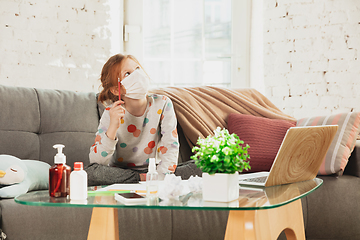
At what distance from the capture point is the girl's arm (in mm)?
1469

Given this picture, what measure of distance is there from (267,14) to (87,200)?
2.40 m

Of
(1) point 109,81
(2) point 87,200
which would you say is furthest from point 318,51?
(2) point 87,200

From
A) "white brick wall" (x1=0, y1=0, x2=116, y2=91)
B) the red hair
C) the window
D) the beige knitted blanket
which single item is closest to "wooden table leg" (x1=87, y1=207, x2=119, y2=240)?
the red hair

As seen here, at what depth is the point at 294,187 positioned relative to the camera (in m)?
0.98

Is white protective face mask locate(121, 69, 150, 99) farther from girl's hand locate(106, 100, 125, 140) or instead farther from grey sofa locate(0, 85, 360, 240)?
grey sofa locate(0, 85, 360, 240)

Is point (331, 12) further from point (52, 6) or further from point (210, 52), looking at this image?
point (52, 6)

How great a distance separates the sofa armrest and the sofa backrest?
4.16 ft

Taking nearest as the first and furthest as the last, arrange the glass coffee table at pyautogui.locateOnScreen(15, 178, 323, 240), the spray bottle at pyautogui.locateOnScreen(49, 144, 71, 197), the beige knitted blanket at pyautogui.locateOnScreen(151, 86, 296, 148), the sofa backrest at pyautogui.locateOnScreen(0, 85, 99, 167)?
1. the glass coffee table at pyautogui.locateOnScreen(15, 178, 323, 240)
2. the spray bottle at pyautogui.locateOnScreen(49, 144, 71, 197)
3. the sofa backrest at pyautogui.locateOnScreen(0, 85, 99, 167)
4. the beige knitted blanket at pyautogui.locateOnScreen(151, 86, 296, 148)

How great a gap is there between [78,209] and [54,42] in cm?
169

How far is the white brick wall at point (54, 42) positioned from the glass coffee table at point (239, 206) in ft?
6.02

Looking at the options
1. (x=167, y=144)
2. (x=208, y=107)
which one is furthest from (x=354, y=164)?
(x=167, y=144)

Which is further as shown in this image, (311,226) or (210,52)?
(210,52)

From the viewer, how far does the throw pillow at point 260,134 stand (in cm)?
177

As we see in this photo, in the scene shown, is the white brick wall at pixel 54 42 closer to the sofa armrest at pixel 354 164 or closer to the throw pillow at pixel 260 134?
the throw pillow at pixel 260 134
